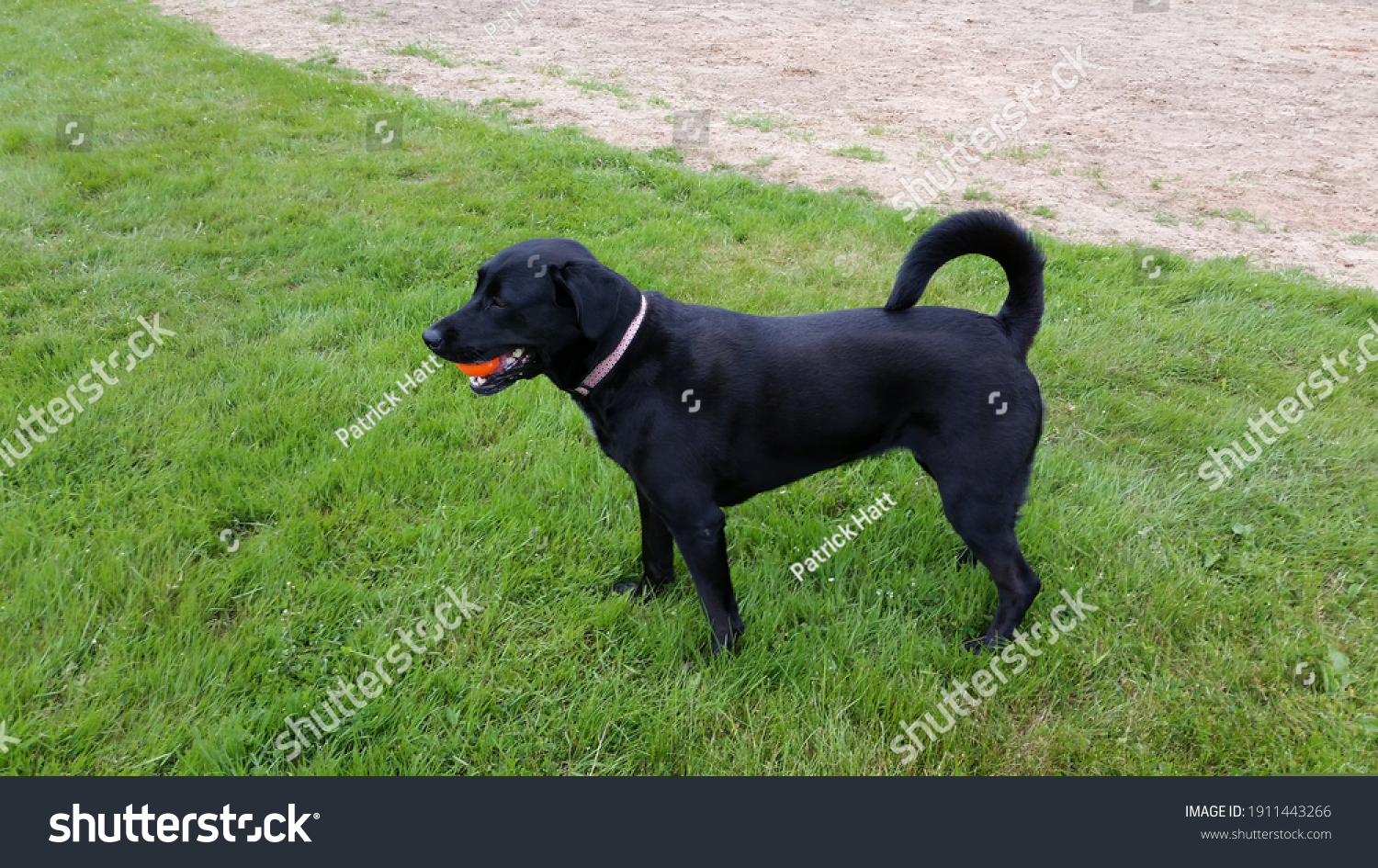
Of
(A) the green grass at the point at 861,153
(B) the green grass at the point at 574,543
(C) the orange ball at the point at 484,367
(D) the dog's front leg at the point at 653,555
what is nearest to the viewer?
(B) the green grass at the point at 574,543

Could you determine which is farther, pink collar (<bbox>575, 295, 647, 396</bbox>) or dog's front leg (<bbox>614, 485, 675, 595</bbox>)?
dog's front leg (<bbox>614, 485, 675, 595</bbox>)

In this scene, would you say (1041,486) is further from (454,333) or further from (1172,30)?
(1172,30)

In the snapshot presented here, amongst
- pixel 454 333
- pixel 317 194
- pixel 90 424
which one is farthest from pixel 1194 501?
pixel 317 194

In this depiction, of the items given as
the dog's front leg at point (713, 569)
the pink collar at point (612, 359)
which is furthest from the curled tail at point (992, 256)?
the dog's front leg at point (713, 569)

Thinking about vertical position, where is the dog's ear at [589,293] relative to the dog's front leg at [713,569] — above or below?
above

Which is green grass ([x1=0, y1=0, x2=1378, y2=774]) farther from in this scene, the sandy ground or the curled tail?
the sandy ground

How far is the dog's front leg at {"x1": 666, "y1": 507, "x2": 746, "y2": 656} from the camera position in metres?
2.69

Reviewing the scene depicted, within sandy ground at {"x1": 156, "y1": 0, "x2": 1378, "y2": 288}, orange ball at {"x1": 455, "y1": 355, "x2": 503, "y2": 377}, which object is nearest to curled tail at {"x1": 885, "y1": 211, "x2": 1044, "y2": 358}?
orange ball at {"x1": 455, "y1": 355, "x2": 503, "y2": 377}

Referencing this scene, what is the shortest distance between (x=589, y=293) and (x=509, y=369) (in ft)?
1.49

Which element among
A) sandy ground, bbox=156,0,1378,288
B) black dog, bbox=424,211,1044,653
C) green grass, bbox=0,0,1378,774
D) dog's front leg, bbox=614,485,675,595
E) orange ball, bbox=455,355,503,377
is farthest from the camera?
sandy ground, bbox=156,0,1378,288

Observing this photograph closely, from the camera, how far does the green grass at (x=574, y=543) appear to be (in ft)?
8.38

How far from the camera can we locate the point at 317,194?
673 centimetres

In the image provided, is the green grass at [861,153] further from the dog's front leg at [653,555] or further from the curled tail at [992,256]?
the dog's front leg at [653,555]

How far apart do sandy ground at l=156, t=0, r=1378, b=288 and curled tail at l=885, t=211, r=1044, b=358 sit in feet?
15.1
